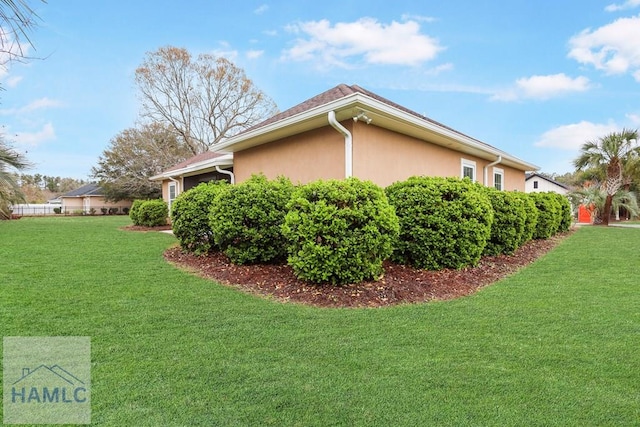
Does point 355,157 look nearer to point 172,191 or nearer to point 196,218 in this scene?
point 196,218

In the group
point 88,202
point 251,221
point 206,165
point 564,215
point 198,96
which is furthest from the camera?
point 88,202

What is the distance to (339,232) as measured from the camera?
16.9 feet

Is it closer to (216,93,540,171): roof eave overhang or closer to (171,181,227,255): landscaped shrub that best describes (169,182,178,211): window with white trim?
(216,93,540,171): roof eave overhang

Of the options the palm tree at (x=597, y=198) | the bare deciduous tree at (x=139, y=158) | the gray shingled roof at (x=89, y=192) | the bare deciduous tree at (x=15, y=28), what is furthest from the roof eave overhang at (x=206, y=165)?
the gray shingled roof at (x=89, y=192)

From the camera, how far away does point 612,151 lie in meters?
17.4

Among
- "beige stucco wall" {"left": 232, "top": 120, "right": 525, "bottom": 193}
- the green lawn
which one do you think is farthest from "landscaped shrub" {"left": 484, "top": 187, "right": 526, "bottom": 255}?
"beige stucco wall" {"left": 232, "top": 120, "right": 525, "bottom": 193}

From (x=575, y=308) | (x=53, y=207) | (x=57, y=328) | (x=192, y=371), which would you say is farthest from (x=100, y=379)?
(x=53, y=207)

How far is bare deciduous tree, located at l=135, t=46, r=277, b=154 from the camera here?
28688mm

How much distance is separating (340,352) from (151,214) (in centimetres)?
1376

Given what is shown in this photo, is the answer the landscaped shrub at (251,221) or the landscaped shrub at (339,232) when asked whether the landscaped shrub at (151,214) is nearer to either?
the landscaped shrub at (251,221)

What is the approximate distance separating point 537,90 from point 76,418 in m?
17.3

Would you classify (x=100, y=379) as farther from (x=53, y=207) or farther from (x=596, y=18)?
(x=53, y=207)

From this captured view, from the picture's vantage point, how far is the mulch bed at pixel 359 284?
4988mm

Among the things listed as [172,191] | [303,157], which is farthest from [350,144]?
[172,191]
